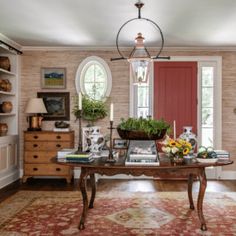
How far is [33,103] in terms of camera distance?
5.50 metres

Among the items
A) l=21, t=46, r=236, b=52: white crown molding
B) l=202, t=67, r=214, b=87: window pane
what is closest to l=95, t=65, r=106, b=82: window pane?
l=21, t=46, r=236, b=52: white crown molding

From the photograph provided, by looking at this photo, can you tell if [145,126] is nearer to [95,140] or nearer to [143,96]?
[95,140]

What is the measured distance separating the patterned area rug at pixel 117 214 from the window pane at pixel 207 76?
2.16m

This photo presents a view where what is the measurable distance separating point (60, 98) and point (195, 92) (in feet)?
8.36

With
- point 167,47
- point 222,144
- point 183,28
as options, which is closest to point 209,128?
point 222,144

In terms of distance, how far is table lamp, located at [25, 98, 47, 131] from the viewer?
5.48m

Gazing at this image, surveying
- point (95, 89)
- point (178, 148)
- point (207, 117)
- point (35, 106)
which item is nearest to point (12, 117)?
point (35, 106)

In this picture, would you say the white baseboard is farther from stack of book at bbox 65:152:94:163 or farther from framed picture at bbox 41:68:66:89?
stack of book at bbox 65:152:94:163

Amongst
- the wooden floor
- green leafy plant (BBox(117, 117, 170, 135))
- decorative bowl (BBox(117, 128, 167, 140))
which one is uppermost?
green leafy plant (BBox(117, 117, 170, 135))

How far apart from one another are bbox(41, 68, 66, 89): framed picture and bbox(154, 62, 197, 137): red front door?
5.79 ft

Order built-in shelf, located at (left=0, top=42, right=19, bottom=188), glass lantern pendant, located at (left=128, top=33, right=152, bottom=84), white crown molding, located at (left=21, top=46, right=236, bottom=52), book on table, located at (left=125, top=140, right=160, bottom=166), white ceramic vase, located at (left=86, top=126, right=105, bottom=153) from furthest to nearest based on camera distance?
white crown molding, located at (left=21, top=46, right=236, bottom=52)
built-in shelf, located at (left=0, top=42, right=19, bottom=188)
white ceramic vase, located at (left=86, top=126, right=105, bottom=153)
glass lantern pendant, located at (left=128, top=33, right=152, bottom=84)
book on table, located at (left=125, top=140, right=160, bottom=166)

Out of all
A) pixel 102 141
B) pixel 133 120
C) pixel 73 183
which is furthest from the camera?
pixel 73 183

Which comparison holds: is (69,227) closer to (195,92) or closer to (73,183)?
(73,183)

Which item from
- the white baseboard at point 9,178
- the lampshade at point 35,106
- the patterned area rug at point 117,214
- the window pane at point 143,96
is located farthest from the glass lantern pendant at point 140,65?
the white baseboard at point 9,178
